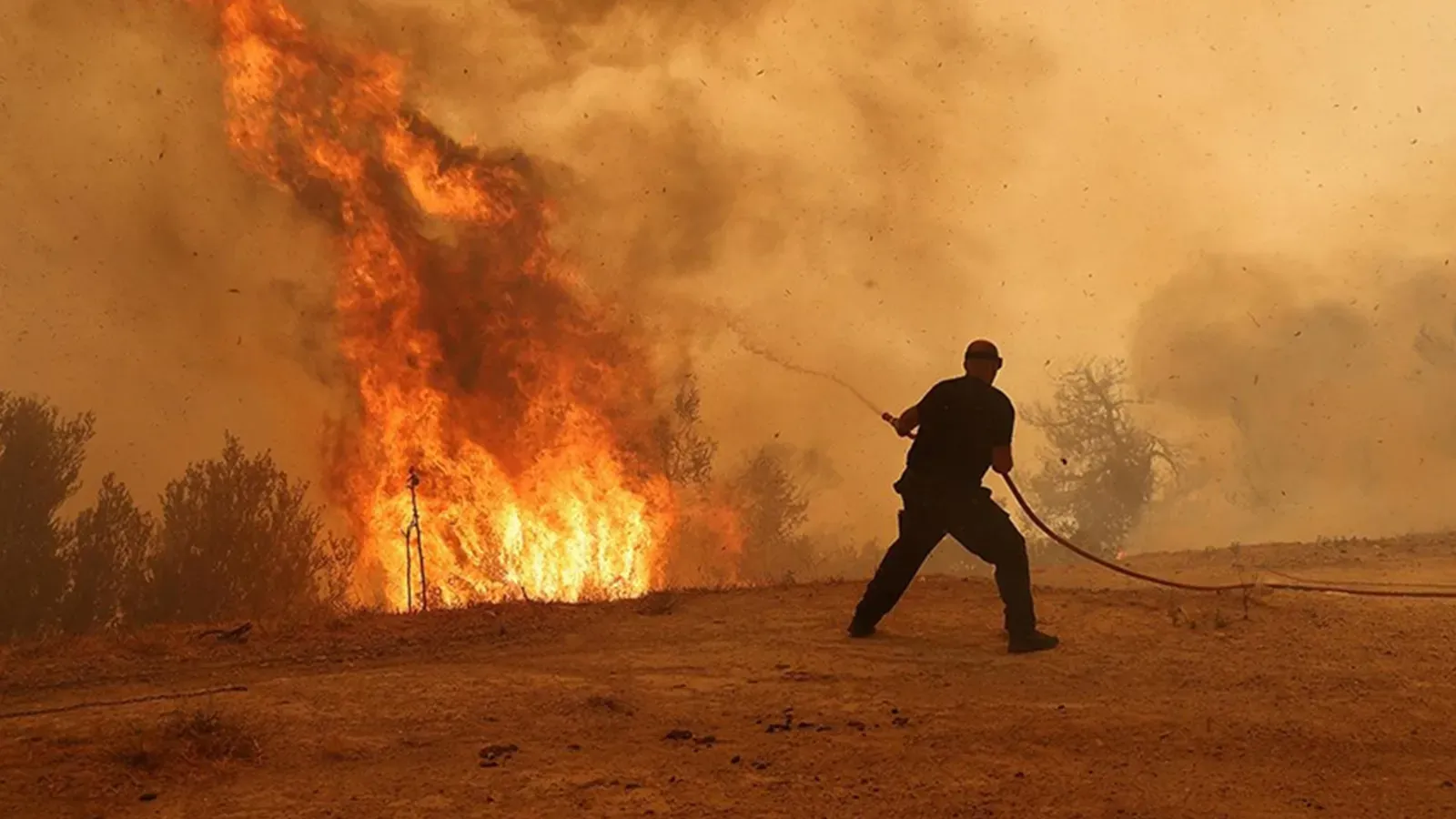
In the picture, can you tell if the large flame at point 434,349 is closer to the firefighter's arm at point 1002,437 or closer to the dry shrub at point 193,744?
the firefighter's arm at point 1002,437

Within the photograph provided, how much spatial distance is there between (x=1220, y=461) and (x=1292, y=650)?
183ft

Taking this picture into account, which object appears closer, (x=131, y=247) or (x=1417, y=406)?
(x=131, y=247)

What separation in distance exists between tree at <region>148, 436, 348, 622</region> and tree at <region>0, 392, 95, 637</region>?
6.60ft

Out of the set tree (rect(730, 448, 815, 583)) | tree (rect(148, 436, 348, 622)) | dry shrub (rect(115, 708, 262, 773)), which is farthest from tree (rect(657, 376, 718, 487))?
dry shrub (rect(115, 708, 262, 773))

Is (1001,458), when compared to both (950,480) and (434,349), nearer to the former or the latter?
(950,480)

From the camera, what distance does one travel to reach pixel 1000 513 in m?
6.84

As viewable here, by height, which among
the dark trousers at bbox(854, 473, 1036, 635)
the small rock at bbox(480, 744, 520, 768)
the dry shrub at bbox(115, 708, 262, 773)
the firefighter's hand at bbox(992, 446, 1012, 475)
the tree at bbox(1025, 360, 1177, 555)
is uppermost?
the tree at bbox(1025, 360, 1177, 555)

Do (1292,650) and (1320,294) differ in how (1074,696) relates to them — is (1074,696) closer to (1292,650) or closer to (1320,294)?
(1292,650)

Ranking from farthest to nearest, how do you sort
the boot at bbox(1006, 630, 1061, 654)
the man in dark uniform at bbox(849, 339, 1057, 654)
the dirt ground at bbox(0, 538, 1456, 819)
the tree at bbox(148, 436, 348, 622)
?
the tree at bbox(148, 436, 348, 622), the man in dark uniform at bbox(849, 339, 1057, 654), the boot at bbox(1006, 630, 1061, 654), the dirt ground at bbox(0, 538, 1456, 819)

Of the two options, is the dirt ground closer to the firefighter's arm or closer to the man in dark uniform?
the man in dark uniform

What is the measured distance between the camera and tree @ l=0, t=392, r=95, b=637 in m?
19.9

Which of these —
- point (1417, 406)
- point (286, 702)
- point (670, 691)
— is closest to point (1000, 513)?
point (670, 691)

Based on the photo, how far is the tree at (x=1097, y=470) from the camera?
45.0m

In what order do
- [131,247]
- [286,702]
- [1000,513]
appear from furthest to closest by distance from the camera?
[131,247], [1000,513], [286,702]
